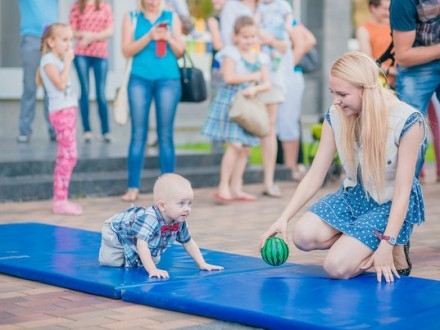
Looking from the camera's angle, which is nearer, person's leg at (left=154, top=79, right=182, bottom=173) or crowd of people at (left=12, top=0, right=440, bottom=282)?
crowd of people at (left=12, top=0, right=440, bottom=282)

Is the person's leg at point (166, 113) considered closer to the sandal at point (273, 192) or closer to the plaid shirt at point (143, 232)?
the sandal at point (273, 192)

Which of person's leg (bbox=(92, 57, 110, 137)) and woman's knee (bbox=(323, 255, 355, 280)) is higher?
person's leg (bbox=(92, 57, 110, 137))

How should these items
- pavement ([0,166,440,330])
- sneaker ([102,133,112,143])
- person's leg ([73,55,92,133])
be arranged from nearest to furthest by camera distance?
pavement ([0,166,440,330]) < person's leg ([73,55,92,133]) < sneaker ([102,133,112,143])

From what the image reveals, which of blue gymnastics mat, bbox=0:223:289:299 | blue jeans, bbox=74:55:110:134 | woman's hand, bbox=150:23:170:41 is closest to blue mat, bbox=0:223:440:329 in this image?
blue gymnastics mat, bbox=0:223:289:299

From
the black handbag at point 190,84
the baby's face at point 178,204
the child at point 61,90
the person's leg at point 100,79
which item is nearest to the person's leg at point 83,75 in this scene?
the person's leg at point 100,79

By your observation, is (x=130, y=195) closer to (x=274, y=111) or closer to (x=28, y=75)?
(x=274, y=111)

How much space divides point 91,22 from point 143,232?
24.6ft

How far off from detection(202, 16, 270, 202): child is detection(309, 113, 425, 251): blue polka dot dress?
4.03m

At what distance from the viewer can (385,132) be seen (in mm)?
5543

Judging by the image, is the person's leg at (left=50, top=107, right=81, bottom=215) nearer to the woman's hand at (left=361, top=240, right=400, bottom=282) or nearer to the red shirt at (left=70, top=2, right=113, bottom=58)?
the red shirt at (left=70, top=2, right=113, bottom=58)

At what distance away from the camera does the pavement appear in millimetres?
4893

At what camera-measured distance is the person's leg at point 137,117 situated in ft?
31.9

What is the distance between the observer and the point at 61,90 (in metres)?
8.85

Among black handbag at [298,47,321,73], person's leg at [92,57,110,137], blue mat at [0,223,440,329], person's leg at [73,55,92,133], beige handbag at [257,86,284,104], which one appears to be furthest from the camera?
person's leg at [92,57,110,137]
